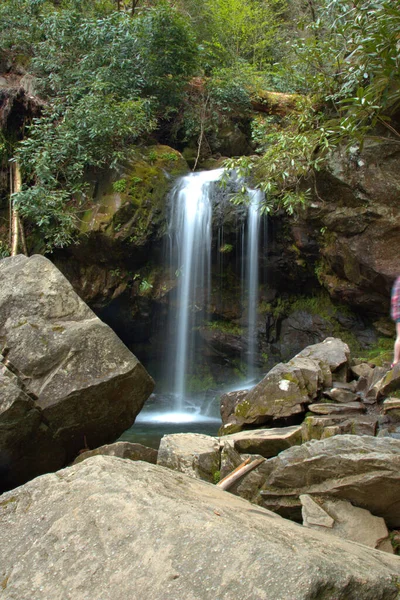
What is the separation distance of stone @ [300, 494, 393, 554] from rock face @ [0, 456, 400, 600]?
895 millimetres

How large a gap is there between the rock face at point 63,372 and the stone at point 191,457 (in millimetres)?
1231

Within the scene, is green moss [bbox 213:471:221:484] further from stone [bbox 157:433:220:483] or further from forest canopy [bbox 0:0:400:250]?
forest canopy [bbox 0:0:400:250]

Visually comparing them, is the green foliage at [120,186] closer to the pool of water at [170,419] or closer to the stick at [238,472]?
the pool of water at [170,419]

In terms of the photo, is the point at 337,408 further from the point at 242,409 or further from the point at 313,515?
the point at 313,515

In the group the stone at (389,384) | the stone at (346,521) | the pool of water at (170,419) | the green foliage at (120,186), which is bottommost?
the pool of water at (170,419)

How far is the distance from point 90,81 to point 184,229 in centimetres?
496

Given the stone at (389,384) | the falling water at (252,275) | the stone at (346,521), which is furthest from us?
the falling water at (252,275)

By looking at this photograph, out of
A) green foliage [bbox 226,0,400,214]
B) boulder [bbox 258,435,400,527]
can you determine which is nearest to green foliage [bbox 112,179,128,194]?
green foliage [bbox 226,0,400,214]

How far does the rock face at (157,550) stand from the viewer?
1.98m

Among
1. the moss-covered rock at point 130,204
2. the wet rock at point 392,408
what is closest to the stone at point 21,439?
the wet rock at point 392,408

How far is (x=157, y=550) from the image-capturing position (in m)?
2.16

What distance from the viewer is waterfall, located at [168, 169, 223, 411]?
12.6 metres

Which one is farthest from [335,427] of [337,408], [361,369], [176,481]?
[176,481]

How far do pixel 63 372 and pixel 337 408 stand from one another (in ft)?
12.4
